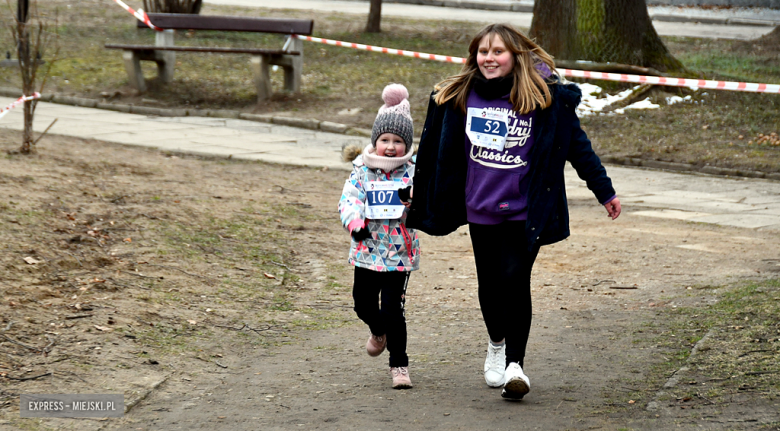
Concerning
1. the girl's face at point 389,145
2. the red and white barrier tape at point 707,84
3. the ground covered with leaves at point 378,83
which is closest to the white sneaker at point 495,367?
the girl's face at point 389,145

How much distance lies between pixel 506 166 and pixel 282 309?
6.81ft

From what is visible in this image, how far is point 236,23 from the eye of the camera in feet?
44.8

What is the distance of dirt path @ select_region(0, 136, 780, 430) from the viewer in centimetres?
371

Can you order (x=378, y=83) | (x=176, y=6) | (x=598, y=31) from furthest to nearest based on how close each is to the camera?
(x=176, y=6) → (x=378, y=83) → (x=598, y=31)

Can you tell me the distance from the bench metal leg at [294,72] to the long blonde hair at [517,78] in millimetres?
9605

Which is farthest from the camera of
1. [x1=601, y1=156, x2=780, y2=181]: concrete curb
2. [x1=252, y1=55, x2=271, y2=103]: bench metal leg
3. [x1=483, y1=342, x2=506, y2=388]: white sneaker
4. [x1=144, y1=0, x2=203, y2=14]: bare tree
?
[x1=144, y1=0, x2=203, y2=14]: bare tree

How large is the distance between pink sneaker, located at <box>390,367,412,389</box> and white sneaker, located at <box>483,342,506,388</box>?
1.15 feet

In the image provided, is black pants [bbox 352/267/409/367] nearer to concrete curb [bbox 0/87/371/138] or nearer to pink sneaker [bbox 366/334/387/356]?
pink sneaker [bbox 366/334/387/356]

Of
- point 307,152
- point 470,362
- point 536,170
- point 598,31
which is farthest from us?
point 598,31

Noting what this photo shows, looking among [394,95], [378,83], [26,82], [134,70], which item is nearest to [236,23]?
[134,70]

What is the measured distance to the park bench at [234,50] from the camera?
42.3 ft

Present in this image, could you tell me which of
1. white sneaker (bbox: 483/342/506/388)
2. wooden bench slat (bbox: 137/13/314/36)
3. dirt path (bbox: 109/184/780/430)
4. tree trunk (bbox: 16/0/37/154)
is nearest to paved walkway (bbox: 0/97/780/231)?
tree trunk (bbox: 16/0/37/154)

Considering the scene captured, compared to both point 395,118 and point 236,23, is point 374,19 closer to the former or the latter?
point 236,23

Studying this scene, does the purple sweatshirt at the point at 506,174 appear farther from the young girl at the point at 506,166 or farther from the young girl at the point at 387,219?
the young girl at the point at 387,219
